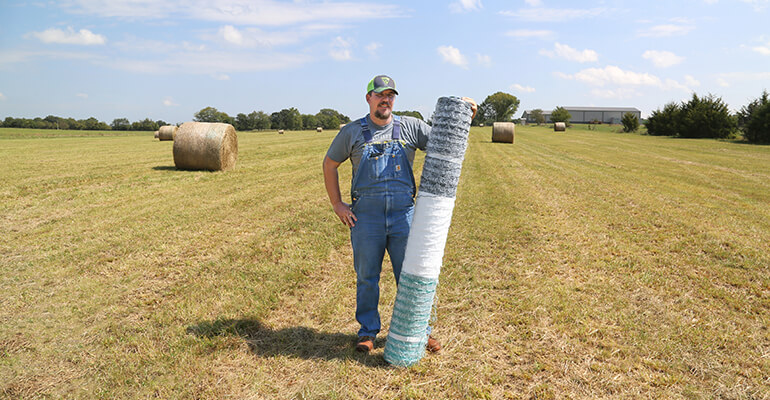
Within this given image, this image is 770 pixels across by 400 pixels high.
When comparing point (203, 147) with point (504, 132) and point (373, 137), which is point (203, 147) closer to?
point (373, 137)

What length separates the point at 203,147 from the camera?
49.8 ft

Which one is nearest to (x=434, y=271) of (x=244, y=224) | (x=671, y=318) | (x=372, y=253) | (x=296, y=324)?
(x=372, y=253)

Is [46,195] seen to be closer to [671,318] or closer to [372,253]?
[372,253]

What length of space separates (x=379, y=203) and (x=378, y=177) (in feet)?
0.72

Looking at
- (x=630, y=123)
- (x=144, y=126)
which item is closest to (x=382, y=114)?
(x=630, y=123)

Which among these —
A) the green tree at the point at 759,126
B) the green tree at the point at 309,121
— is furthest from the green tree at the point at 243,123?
the green tree at the point at 759,126

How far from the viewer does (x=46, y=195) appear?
36.3 ft

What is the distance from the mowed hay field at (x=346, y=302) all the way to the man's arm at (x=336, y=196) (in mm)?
1232

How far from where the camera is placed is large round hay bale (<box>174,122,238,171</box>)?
15.2 metres

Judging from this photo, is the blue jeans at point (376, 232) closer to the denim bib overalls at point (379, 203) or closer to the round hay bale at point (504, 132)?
the denim bib overalls at point (379, 203)

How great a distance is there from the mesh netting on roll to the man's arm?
565mm

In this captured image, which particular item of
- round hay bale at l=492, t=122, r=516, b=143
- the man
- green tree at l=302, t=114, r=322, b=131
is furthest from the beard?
green tree at l=302, t=114, r=322, b=131

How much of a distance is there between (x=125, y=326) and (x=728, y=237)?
9074 millimetres

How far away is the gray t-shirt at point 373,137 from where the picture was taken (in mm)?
3824
